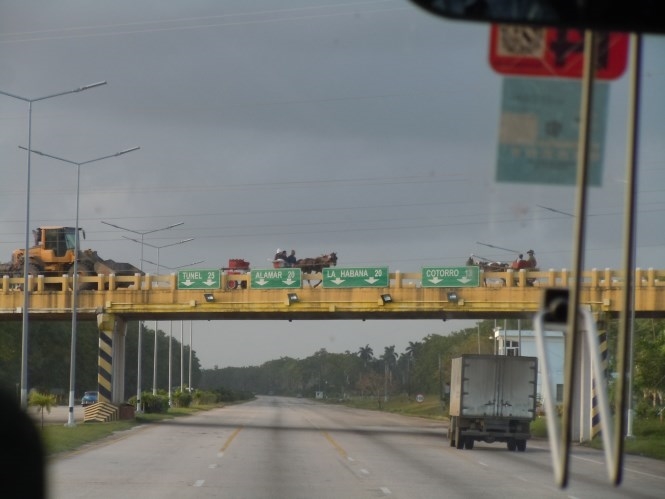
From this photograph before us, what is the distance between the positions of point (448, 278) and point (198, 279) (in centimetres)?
1109

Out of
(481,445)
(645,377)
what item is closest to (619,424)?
(481,445)

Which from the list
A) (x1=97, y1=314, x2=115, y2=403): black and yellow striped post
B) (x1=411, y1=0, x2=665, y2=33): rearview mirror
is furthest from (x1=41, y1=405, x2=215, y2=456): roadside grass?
(x1=411, y1=0, x2=665, y2=33): rearview mirror

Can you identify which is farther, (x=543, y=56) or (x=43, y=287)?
(x=43, y=287)

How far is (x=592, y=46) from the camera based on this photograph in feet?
13.1

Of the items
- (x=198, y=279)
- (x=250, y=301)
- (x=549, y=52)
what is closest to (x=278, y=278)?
(x=250, y=301)

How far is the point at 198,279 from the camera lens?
53125 millimetres

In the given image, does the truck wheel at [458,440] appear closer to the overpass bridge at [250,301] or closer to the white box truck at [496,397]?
the white box truck at [496,397]

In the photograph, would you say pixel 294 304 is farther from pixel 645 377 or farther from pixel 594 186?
pixel 594 186

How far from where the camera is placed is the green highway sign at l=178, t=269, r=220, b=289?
5281 cm

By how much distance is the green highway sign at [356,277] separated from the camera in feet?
167

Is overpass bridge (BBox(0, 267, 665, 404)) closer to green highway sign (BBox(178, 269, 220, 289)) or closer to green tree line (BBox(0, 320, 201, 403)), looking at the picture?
green highway sign (BBox(178, 269, 220, 289))

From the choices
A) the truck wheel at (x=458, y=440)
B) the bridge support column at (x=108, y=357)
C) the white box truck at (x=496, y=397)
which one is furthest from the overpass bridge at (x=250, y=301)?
the truck wheel at (x=458, y=440)

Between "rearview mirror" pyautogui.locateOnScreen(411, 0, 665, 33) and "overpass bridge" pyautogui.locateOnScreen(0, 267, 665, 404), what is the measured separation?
42.2 m

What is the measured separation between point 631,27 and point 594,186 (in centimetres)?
66
